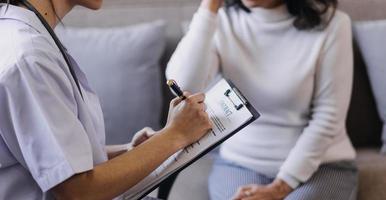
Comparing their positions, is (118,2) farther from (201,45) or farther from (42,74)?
(42,74)

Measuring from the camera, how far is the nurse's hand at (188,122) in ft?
3.32

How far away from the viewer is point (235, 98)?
3.67 ft

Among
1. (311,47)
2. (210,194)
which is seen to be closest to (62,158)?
(210,194)

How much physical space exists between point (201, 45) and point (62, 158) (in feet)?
2.33

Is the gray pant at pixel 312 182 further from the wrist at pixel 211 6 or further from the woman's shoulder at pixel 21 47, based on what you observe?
the woman's shoulder at pixel 21 47

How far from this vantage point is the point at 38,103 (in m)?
0.83

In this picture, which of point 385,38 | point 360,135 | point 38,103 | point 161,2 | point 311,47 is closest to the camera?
point 38,103

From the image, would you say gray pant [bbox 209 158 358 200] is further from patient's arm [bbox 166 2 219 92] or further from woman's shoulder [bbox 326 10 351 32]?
woman's shoulder [bbox 326 10 351 32]

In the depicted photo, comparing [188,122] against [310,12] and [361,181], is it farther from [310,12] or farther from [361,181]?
[361,181]

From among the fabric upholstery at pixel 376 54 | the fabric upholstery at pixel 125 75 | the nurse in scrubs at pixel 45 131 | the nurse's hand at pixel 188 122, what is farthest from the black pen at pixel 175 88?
the fabric upholstery at pixel 376 54

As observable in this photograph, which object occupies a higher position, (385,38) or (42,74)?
(42,74)

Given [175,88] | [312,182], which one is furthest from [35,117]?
[312,182]

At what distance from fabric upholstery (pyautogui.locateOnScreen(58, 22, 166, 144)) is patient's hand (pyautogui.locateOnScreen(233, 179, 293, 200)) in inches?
19.1

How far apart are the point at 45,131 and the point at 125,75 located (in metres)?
0.88
